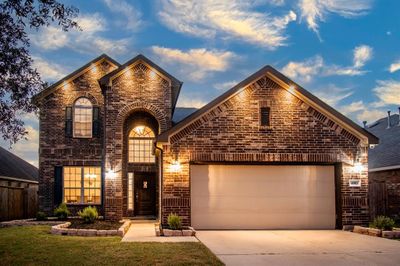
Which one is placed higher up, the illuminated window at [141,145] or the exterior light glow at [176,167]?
the illuminated window at [141,145]

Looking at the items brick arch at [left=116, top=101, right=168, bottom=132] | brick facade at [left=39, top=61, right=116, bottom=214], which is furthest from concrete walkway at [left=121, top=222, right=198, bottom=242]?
brick facade at [left=39, top=61, right=116, bottom=214]

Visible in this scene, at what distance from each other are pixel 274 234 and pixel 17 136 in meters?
8.61

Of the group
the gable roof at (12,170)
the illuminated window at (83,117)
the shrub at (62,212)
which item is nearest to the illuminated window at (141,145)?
the illuminated window at (83,117)

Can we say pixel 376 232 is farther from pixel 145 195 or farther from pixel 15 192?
pixel 15 192

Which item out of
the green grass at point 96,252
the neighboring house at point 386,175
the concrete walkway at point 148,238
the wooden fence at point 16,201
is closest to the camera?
the green grass at point 96,252

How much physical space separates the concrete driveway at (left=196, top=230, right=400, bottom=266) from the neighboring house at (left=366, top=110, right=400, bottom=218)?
5660 millimetres

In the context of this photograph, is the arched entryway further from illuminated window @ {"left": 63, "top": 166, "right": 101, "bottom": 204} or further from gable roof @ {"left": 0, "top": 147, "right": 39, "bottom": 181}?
gable roof @ {"left": 0, "top": 147, "right": 39, "bottom": 181}

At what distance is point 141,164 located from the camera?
23.1 m

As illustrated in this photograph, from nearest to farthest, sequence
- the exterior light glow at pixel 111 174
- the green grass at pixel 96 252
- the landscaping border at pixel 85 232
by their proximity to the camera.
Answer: the green grass at pixel 96 252, the landscaping border at pixel 85 232, the exterior light glow at pixel 111 174

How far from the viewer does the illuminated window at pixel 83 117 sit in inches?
934

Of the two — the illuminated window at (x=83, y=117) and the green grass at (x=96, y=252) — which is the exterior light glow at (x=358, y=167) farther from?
the illuminated window at (x=83, y=117)

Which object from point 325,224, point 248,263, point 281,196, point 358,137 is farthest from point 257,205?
point 248,263

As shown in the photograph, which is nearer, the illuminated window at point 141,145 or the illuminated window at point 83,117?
the illuminated window at point 141,145

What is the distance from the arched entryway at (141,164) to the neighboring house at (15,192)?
630 centimetres
